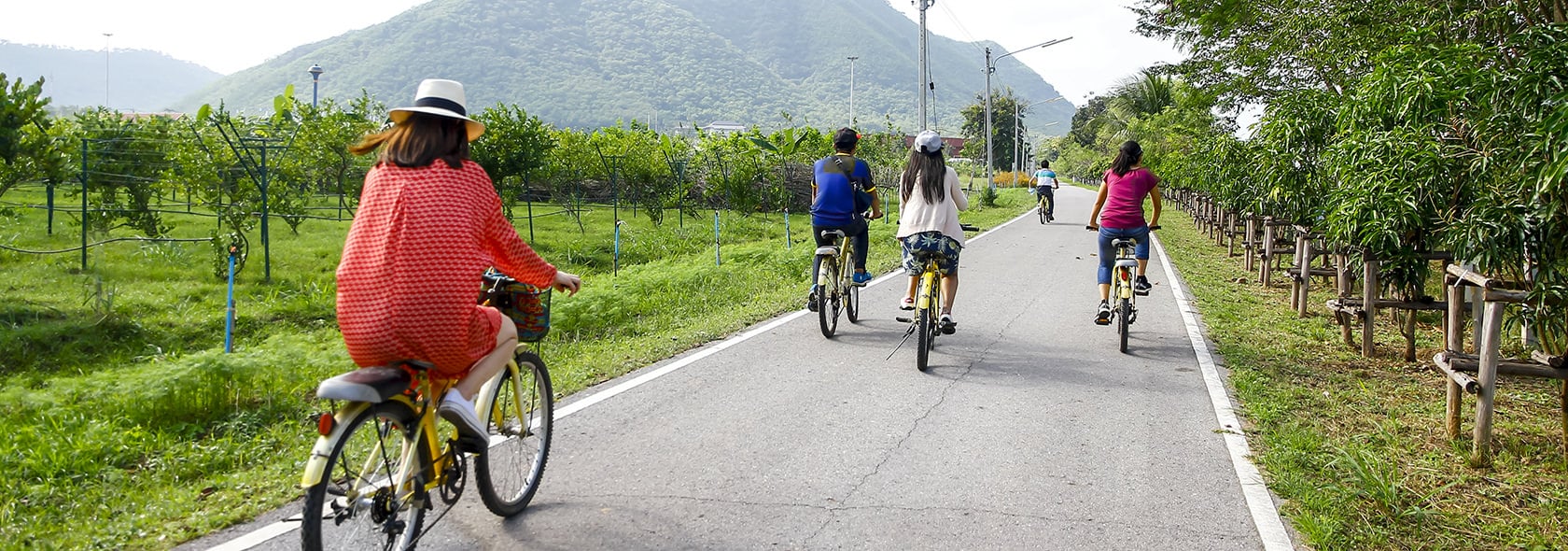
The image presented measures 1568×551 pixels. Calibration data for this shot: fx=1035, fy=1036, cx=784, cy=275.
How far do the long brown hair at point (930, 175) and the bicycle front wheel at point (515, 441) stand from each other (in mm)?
3936

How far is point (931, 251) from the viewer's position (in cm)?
792

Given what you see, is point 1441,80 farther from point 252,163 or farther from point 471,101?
point 471,101

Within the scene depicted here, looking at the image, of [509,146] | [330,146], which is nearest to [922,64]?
[509,146]

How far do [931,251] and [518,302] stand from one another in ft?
14.5

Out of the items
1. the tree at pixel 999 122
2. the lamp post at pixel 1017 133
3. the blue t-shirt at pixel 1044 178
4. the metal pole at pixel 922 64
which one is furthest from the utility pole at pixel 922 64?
the lamp post at pixel 1017 133

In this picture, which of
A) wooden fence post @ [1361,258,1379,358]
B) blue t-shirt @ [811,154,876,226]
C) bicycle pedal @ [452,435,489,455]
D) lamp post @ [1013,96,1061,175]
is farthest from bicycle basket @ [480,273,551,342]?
lamp post @ [1013,96,1061,175]

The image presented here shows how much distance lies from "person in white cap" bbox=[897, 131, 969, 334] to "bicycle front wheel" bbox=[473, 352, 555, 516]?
394 cm

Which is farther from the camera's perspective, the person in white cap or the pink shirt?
the pink shirt

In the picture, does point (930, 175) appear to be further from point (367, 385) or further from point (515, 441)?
point (367, 385)

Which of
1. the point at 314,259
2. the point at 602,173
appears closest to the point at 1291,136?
the point at 314,259

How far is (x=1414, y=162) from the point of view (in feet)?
22.2

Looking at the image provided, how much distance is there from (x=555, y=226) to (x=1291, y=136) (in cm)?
1943

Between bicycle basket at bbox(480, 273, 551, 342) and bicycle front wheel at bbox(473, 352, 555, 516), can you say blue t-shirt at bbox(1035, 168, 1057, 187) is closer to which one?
bicycle front wheel at bbox(473, 352, 555, 516)

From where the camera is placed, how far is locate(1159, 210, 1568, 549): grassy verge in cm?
459
